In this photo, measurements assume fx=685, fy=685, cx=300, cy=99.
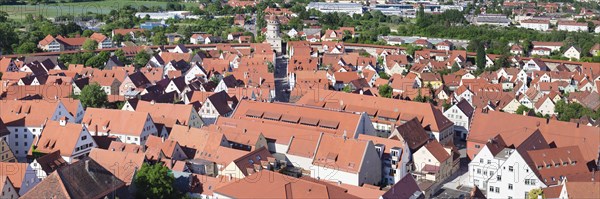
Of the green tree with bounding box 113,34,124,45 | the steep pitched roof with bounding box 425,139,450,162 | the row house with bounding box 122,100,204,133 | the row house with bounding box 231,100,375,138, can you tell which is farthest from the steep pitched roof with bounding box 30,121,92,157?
the green tree with bounding box 113,34,124,45

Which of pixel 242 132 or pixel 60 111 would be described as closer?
pixel 242 132

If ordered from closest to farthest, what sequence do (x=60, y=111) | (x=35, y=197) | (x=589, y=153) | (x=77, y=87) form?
(x=35, y=197)
(x=589, y=153)
(x=60, y=111)
(x=77, y=87)

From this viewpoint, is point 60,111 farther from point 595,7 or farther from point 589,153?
point 595,7

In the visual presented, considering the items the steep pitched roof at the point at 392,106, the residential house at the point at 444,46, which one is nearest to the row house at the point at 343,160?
the steep pitched roof at the point at 392,106

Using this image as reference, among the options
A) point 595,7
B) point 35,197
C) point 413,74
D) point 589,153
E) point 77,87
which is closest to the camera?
point 35,197

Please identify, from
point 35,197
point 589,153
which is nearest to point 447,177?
point 589,153

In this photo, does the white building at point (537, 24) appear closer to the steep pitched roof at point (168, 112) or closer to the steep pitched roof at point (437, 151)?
the steep pitched roof at point (437, 151)
